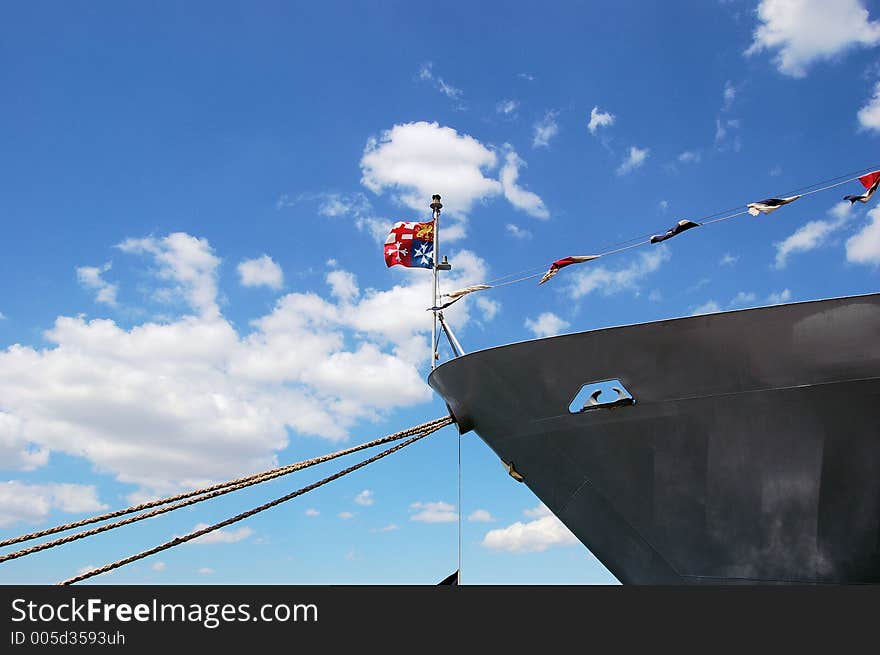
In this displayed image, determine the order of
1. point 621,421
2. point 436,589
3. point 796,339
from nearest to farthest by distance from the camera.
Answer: point 436,589 < point 796,339 < point 621,421

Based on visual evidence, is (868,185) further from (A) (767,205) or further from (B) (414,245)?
(B) (414,245)

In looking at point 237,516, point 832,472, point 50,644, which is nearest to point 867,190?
point 832,472

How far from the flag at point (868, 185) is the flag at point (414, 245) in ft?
18.3

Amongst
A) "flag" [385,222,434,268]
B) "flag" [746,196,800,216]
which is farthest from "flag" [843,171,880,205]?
"flag" [385,222,434,268]

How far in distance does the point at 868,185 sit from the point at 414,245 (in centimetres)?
602

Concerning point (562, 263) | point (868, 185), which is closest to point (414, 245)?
point (562, 263)

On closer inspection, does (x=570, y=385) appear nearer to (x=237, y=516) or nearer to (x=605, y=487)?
(x=605, y=487)

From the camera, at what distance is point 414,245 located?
11109 millimetres

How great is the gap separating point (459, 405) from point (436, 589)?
3.53 m

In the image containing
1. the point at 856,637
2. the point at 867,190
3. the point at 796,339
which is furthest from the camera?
the point at 867,190

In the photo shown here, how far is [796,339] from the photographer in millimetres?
7105

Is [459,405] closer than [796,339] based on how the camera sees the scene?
No

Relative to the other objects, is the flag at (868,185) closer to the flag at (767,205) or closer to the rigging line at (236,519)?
the flag at (767,205)

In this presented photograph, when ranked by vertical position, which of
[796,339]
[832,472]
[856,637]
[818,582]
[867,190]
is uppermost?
[867,190]
